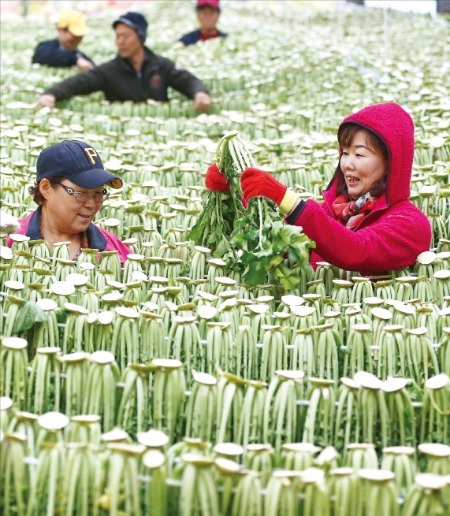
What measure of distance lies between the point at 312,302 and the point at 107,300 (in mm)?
874

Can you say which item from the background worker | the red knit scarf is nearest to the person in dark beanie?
the background worker

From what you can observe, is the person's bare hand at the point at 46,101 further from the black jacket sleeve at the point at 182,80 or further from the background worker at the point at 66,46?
the background worker at the point at 66,46

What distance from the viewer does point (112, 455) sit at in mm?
2744

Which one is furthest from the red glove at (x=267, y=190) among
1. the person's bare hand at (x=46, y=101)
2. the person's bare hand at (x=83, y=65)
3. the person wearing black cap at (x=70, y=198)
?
the person's bare hand at (x=83, y=65)

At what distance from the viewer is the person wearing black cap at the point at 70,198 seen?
477cm

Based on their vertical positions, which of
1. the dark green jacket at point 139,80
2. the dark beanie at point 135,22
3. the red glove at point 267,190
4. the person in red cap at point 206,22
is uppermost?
the person in red cap at point 206,22

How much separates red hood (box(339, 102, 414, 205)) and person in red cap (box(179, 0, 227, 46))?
11133mm

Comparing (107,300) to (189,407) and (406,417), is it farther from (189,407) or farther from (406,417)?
(406,417)

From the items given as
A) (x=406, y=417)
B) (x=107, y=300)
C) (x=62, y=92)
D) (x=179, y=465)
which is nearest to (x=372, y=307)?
(x=406, y=417)

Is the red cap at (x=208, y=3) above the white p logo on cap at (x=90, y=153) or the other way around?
above

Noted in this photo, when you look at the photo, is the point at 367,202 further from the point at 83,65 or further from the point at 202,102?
the point at 83,65

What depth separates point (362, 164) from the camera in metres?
4.69

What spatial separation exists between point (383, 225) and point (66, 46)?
9099 millimetres

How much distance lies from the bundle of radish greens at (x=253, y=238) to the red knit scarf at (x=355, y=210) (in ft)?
1.43
